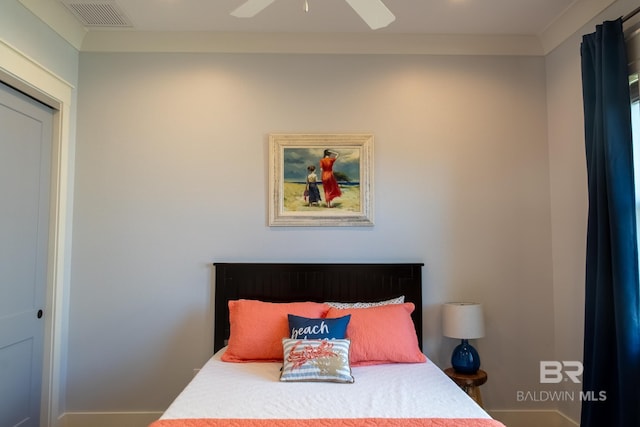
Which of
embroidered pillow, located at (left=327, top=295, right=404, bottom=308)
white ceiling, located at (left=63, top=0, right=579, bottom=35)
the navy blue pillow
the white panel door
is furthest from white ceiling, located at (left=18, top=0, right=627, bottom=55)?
the navy blue pillow

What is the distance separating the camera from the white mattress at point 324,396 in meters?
1.77

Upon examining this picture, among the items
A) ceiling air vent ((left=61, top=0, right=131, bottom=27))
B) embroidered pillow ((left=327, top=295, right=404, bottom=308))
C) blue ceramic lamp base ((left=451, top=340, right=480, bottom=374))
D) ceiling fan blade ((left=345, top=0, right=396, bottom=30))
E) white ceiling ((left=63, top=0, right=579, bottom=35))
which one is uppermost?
white ceiling ((left=63, top=0, right=579, bottom=35))

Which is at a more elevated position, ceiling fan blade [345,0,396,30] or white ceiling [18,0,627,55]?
white ceiling [18,0,627,55]

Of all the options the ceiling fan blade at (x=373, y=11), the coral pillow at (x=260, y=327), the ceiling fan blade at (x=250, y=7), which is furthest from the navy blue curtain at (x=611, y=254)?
the ceiling fan blade at (x=250, y=7)

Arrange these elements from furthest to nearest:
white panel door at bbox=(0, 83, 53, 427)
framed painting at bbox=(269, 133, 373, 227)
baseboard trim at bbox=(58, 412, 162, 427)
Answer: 1. framed painting at bbox=(269, 133, 373, 227)
2. baseboard trim at bbox=(58, 412, 162, 427)
3. white panel door at bbox=(0, 83, 53, 427)

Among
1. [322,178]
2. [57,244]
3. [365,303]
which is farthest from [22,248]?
[365,303]

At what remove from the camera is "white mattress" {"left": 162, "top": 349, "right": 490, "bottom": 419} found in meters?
1.77

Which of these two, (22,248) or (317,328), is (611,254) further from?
(22,248)

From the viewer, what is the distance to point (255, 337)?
98.6 inches

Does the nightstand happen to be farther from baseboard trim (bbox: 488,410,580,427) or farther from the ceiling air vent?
the ceiling air vent

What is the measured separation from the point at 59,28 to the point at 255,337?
95.7 inches

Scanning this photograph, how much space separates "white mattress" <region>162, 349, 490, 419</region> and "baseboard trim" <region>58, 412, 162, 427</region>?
0.95m

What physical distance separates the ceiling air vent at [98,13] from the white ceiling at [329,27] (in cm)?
3

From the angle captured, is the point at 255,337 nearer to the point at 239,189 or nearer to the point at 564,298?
the point at 239,189
